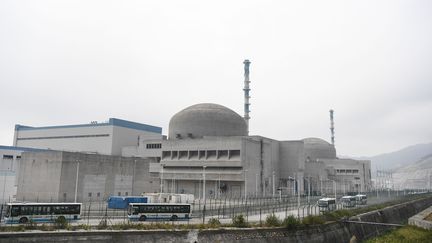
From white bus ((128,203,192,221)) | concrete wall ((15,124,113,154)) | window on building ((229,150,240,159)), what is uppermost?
concrete wall ((15,124,113,154))

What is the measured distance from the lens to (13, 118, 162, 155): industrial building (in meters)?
100

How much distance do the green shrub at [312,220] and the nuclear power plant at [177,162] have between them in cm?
2391

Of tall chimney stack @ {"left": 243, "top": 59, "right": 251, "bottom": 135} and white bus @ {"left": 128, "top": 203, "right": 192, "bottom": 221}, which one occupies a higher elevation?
tall chimney stack @ {"left": 243, "top": 59, "right": 251, "bottom": 135}

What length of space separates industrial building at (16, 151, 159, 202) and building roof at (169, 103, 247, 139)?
3161 centimetres

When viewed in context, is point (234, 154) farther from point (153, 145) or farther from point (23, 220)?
point (23, 220)

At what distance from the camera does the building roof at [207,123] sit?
88.4 meters

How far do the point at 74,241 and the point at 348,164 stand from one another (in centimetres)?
11508

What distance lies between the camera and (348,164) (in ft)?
414

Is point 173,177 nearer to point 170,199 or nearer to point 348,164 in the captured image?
point 170,199

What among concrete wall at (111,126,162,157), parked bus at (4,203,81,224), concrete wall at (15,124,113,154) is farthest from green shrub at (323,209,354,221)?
concrete wall at (15,124,113,154)

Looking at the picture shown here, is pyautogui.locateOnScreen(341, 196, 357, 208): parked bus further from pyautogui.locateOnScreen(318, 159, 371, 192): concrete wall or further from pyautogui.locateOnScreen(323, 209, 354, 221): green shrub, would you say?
pyautogui.locateOnScreen(318, 159, 371, 192): concrete wall

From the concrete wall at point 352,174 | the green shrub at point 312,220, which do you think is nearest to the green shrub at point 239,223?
the green shrub at point 312,220

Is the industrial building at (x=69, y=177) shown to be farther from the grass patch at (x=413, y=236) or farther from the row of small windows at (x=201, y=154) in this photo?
the grass patch at (x=413, y=236)

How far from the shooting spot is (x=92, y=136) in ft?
335
